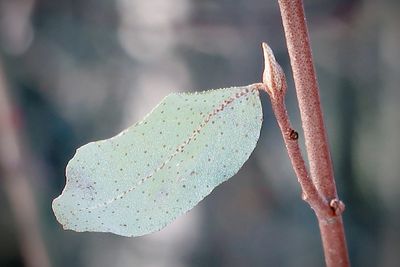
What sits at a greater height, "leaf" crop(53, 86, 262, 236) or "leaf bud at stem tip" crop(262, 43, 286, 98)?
"leaf bud at stem tip" crop(262, 43, 286, 98)

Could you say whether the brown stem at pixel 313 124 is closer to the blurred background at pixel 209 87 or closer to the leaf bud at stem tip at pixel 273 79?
the leaf bud at stem tip at pixel 273 79

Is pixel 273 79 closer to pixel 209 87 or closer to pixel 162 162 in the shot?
pixel 162 162

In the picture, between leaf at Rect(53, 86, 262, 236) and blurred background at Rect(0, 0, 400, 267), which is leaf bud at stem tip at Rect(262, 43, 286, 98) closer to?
leaf at Rect(53, 86, 262, 236)

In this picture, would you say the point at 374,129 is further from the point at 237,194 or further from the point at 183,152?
the point at 183,152

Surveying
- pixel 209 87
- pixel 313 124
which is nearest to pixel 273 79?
pixel 313 124

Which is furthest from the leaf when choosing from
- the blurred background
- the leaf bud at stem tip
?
the blurred background

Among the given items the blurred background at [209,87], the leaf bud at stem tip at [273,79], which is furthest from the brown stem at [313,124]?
the blurred background at [209,87]
